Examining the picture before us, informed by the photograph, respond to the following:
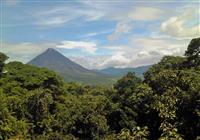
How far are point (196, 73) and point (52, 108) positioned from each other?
24.7 meters

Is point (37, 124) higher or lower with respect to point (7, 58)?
lower

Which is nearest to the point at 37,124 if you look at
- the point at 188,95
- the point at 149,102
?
the point at 149,102

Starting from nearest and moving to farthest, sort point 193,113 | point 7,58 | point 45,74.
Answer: point 193,113 → point 45,74 → point 7,58

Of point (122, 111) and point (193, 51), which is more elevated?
point (193, 51)

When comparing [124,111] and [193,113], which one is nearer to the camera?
[193,113]

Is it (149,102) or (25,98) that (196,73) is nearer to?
(149,102)

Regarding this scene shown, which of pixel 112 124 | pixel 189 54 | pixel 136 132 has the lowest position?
pixel 112 124

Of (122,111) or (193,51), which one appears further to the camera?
(193,51)

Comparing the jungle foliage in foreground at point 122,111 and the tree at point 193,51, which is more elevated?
the tree at point 193,51

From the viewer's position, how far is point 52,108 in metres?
65.1

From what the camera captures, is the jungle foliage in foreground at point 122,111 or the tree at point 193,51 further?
the tree at point 193,51

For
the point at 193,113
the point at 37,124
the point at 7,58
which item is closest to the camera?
the point at 193,113

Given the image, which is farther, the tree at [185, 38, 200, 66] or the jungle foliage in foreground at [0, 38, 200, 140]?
the tree at [185, 38, 200, 66]

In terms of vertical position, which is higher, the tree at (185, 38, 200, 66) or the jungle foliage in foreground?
the tree at (185, 38, 200, 66)
